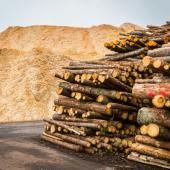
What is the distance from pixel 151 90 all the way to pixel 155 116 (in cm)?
69

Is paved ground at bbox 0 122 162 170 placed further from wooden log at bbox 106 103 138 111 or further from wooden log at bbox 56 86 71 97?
wooden log at bbox 56 86 71 97

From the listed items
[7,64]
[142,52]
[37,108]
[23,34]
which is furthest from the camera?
[23,34]

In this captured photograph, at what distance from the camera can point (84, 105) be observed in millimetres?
12422

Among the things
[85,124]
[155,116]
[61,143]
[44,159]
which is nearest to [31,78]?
[61,143]

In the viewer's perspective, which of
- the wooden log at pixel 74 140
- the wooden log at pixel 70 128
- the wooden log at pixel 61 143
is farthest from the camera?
the wooden log at pixel 70 128

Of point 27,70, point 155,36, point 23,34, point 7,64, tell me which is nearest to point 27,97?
point 27,70

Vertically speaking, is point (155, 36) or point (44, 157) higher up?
point (155, 36)

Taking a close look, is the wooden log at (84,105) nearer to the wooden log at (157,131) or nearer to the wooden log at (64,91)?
the wooden log at (64,91)

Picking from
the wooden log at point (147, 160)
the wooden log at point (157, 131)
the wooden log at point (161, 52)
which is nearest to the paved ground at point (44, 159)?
the wooden log at point (147, 160)

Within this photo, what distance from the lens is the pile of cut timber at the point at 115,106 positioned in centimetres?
951

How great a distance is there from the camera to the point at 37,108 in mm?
31719

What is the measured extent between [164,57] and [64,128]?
456cm

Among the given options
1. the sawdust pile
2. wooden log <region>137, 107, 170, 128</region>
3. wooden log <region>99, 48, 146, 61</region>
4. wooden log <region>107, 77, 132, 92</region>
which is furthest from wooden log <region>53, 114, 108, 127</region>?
the sawdust pile

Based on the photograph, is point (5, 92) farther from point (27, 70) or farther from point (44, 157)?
point (44, 157)
